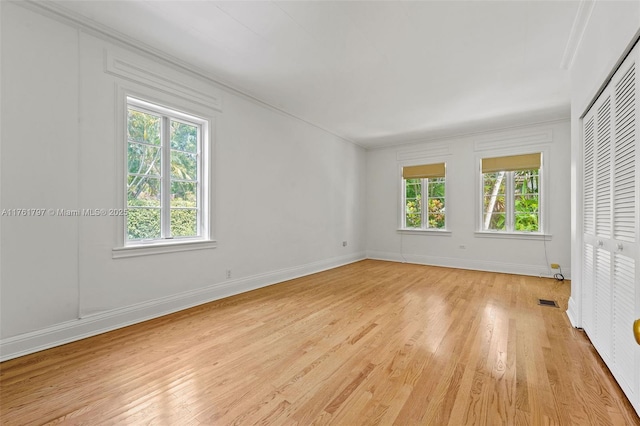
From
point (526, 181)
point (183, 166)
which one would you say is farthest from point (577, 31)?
point (183, 166)

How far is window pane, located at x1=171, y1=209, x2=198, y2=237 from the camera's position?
364 cm

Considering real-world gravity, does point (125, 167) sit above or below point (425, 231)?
above

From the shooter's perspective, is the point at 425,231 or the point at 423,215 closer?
the point at 425,231

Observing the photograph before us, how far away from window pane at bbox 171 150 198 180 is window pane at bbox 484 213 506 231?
5.77m

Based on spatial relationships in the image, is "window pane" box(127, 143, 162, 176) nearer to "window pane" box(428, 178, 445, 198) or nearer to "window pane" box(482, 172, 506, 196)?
"window pane" box(428, 178, 445, 198)

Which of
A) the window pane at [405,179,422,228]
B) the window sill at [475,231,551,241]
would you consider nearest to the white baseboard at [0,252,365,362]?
the window pane at [405,179,422,228]

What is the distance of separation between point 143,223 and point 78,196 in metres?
0.68

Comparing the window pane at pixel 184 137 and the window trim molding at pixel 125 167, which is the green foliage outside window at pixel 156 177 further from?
the window trim molding at pixel 125 167

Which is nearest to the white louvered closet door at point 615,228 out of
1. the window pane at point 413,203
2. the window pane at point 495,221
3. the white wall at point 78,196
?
the window pane at point 495,221

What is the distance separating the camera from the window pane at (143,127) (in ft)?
10.6

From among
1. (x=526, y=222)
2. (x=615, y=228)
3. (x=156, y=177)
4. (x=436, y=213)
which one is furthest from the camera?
(x=436, y=213)

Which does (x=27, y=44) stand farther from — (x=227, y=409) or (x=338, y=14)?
(x=227, y=409)

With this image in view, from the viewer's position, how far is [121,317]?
9.80 feet

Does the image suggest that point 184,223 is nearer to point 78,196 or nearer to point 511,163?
point 78,196
